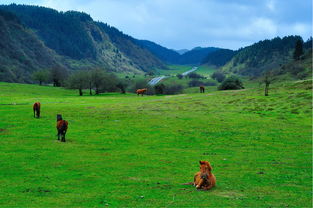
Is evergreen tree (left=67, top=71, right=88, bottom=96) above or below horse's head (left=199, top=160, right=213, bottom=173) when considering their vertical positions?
above

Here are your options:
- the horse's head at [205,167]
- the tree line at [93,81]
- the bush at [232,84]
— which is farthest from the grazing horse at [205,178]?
the bush at [232,84]

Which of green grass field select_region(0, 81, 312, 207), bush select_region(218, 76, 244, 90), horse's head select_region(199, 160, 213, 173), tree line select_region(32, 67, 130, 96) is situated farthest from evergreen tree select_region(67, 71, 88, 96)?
horse's head select_region(199, 160, 213, 173)

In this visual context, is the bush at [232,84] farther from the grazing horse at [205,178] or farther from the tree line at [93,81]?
the grazing horse at [205,178]

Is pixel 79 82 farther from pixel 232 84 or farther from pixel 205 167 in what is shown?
pixel 205 167

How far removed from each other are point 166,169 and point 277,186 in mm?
6591

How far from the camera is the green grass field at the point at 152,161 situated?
15359 mm

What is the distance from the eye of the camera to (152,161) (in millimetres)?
24375

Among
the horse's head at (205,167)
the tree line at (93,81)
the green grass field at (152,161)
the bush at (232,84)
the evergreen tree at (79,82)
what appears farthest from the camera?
the bush at (232,84)

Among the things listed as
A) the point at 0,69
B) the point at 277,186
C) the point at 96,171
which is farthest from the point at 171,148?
the point at 0,69

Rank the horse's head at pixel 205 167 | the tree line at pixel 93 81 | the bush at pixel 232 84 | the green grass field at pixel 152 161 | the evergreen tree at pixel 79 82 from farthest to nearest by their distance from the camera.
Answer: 1. the bush at pixel 232 84
2. the tree line at pixel 93 81
3. the evergreen tree at pixel 79 82
4. the horse's head at pixel 205 167
5. the green grass field at pixel 152 161

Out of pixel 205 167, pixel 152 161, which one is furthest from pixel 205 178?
pixel 152 161

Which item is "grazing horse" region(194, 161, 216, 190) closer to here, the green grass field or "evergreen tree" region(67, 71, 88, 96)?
the green grass field

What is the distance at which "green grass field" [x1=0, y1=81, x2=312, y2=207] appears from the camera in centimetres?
1536

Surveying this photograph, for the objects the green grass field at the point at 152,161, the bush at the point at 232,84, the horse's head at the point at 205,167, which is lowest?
the green grass field at the point at 152,161
